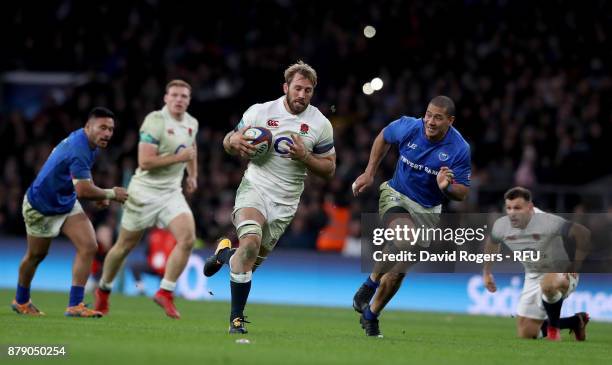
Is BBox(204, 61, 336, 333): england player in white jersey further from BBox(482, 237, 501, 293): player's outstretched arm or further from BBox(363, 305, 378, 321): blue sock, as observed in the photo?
BBox(482, 237, 501, 293): player's outstretched arm

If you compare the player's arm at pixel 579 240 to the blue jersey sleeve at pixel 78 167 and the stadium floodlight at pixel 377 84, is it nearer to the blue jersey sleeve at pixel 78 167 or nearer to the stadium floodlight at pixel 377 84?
the blue jersey sleeve at pixel 78 167

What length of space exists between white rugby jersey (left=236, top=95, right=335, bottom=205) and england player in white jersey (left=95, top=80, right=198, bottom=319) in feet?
9.63

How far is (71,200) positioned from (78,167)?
0.55 m

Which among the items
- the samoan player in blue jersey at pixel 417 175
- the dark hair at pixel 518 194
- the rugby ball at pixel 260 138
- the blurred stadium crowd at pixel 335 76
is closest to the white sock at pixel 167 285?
the samoan player in blue jersey at pixel 417 175

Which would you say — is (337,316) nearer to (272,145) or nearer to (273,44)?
(272,145)

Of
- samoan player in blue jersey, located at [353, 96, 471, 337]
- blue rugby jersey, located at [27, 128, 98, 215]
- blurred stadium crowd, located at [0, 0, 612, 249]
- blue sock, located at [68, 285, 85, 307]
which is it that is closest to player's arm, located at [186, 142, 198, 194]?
blue rugby jersey, located at [27, 128, 98, 215]

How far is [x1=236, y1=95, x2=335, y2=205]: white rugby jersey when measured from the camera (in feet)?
35.6

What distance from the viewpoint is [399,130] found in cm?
1195

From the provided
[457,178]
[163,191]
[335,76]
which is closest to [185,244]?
[163,191]

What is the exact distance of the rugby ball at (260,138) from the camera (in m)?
10.5

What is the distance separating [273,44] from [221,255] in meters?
17.7

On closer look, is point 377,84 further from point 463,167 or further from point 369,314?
point 369,314

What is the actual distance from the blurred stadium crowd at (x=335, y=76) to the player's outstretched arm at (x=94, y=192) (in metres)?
9.08

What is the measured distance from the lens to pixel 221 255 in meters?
11.1
